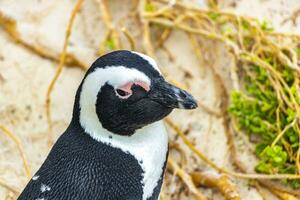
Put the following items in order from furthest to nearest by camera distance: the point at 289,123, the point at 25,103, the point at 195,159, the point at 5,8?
the point at 5,8
the point at 25,103
the point at 195,159
the point at 289,123

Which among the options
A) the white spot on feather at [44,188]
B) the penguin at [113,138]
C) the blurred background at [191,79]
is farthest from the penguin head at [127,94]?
the blurred background at [191,79]

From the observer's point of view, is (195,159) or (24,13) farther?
(24,13)

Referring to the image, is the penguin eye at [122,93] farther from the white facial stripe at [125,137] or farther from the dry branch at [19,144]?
the dry branch at [19,144]

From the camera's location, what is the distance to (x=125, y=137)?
5.09 feet

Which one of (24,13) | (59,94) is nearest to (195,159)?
(59,94)

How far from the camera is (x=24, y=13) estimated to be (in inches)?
103

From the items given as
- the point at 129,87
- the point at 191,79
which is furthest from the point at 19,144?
the point at 129,87

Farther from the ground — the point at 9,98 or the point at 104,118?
the point at 104,118

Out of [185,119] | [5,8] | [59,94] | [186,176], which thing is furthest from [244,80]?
[5,8]

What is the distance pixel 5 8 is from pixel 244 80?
92 cm

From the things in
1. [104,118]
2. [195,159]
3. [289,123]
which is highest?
[104,118]

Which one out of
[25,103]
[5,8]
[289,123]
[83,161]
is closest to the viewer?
[83,161]

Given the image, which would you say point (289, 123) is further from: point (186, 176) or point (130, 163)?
point (130, 163)

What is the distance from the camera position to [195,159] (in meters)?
2.19
